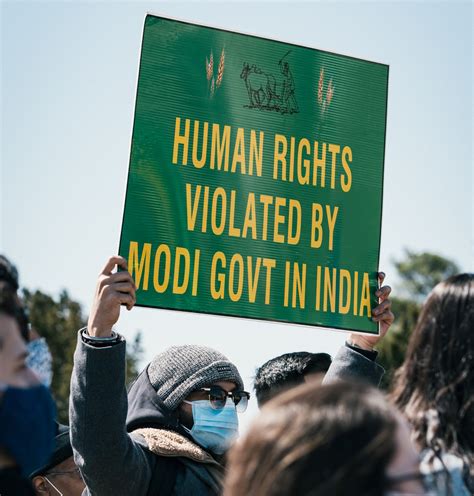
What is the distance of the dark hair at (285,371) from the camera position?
420 cm

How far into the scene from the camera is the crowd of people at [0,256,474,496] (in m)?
1.40

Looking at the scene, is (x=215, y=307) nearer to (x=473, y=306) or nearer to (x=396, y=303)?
(x=473, y=306)

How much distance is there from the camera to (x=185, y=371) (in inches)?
137

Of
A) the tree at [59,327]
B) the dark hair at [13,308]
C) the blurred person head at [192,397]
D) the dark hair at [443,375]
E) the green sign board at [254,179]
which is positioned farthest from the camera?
the tree at [59,327]

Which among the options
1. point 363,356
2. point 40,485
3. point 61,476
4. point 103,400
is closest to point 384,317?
point 363,356

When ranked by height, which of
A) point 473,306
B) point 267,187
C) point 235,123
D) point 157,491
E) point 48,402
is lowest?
point 157,491

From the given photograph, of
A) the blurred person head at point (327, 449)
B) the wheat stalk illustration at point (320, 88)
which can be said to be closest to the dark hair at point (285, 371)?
the wheat stalk illustration at point (320, 88)

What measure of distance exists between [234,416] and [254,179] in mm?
921

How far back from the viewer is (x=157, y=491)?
120 inches

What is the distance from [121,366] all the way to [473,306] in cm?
110

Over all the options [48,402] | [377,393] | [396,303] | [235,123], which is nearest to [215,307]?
[235,123]

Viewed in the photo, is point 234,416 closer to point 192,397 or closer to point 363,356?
point 192,397

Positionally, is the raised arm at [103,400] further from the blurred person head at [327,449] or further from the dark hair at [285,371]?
the dark hair at [285,371]

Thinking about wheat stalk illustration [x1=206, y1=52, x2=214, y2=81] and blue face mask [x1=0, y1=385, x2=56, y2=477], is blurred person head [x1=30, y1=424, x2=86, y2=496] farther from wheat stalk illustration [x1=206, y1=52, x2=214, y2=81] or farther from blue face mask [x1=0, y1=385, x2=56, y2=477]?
blue face mask [x1=0, y1=385, x2=56, y2=477]
